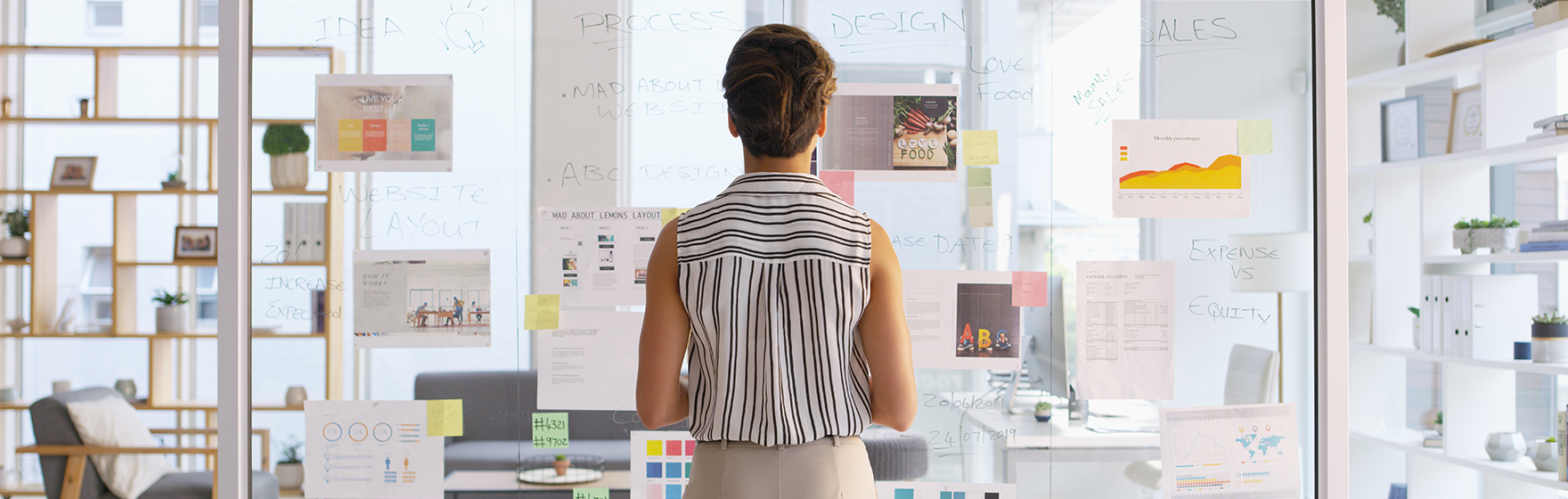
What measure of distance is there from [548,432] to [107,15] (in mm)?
4218

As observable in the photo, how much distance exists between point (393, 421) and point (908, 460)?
1279 millimetres

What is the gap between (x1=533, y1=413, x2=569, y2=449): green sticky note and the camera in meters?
2.18

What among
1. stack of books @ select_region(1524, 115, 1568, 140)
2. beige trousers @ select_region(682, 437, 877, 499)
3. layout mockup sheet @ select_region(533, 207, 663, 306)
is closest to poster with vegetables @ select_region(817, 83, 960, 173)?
layout mockup sheet @ select_region(533, 207, 663, 306)

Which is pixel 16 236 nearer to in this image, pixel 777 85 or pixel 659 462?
pixel 659 462

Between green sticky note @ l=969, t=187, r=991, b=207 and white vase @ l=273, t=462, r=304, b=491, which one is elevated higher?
green sticky note @ l=969, t=187, r=991, b=207

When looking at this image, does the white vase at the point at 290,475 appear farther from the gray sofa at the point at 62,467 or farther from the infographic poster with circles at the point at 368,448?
the gray sofa at the point at 62,467

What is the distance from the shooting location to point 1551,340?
108 inches

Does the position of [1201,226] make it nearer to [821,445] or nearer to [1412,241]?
[821,445]

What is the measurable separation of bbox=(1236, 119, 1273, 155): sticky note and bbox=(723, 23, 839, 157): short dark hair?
4.82ft

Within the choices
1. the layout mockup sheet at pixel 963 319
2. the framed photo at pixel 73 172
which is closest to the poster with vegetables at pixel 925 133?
the layout mockup sheet at pixel 963 319

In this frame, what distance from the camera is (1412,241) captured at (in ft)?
11.4

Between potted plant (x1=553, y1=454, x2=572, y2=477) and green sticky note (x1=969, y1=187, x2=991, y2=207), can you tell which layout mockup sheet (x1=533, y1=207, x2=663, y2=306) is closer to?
potted plant (x1=553, y1=454, x2=572, y2=477)

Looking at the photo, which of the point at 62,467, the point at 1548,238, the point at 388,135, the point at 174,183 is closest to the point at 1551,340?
the point at 1548,238

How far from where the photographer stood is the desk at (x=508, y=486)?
216 centimetres
